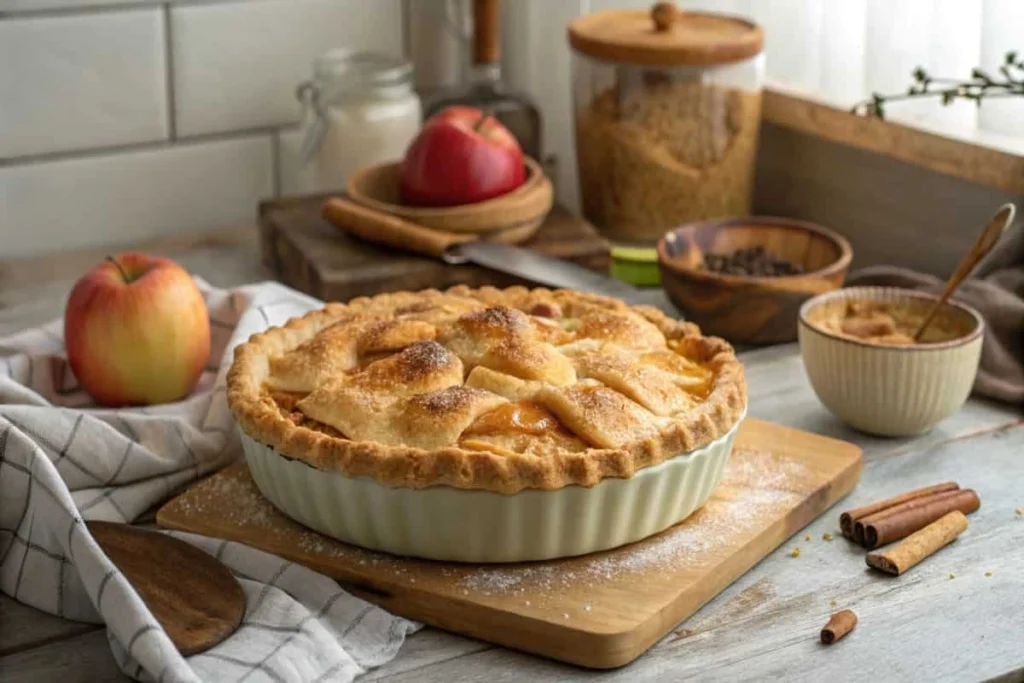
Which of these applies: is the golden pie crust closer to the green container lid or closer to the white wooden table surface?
the white wooden table surface

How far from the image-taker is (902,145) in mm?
1816

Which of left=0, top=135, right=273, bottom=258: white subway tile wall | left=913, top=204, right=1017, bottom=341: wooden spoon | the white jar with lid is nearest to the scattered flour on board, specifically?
left=913, top=204, right=1017, bottom=341: wooden spoon

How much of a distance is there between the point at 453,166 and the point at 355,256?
0.17 metres

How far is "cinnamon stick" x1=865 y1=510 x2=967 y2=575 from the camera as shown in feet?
3.84

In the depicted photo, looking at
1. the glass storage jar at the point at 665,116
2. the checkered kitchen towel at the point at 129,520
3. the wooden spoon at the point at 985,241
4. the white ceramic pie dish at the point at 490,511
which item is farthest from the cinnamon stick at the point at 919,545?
the glass storage jar at the point at 665,116

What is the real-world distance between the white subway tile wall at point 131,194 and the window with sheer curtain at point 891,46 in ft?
2.41

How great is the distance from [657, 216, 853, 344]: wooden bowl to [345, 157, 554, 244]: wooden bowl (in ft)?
0.65

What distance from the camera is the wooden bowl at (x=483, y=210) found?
177cm

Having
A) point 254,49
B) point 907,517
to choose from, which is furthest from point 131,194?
point 907,517

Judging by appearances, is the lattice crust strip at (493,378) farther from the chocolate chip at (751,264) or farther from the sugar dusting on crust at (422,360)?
the chocolate chip at (751,264)

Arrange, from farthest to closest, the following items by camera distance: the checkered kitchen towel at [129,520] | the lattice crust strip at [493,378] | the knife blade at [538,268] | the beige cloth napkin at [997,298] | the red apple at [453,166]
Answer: the red apple at [453,166] → the knife blade at [538,268] → the beige cloth napkin at [997,298] → the lattice crust strip at [493,378] → the checkered kitchen towel at [129,520]

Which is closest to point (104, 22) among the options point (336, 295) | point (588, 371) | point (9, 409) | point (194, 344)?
point (336, 295)

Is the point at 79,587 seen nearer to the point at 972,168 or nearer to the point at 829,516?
the point at 829,516

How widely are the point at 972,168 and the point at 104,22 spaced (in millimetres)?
1199
